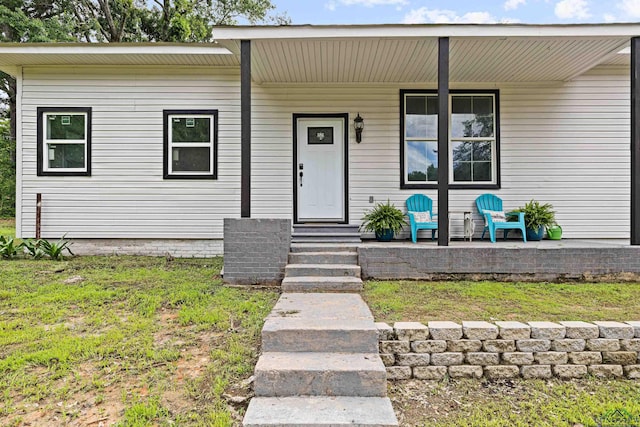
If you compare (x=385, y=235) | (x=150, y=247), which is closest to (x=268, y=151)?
(x=385, y=235)

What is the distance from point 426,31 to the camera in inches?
193

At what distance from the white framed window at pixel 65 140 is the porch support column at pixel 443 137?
18.4 ft

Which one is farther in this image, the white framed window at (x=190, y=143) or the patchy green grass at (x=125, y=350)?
the white framed window at (x=190, y=143)

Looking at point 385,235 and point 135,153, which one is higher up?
point 135,153

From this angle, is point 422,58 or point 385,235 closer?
point 422,58

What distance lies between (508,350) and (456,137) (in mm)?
4562

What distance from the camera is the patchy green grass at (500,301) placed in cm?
340

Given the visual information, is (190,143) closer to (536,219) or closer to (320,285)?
(320,285)

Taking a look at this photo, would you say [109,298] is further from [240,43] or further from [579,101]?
[579,101]

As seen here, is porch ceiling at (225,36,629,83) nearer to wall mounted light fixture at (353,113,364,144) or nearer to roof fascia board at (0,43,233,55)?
wall mounted light fixture at (353,113,364,144)

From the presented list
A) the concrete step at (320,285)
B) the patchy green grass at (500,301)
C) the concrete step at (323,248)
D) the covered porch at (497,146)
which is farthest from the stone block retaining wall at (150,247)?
the patchy green grass at (500,301)

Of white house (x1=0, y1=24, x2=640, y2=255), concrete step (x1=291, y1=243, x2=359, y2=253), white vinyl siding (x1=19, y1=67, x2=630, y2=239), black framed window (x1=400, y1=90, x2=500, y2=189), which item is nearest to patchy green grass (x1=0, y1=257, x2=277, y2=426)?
concrete step (x1=291, y1=243, x2=359, y2=253)

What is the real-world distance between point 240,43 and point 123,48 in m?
2.33

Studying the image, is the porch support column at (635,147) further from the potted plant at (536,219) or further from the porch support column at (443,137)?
the porch support column at (443,137)
